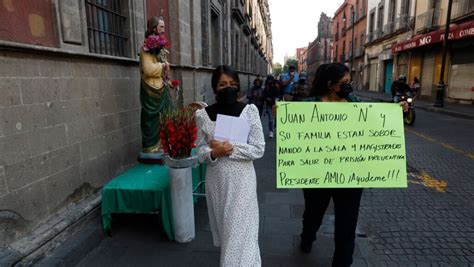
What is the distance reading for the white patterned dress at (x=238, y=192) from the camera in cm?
220

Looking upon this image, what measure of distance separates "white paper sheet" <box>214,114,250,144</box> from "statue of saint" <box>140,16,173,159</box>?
2.25m

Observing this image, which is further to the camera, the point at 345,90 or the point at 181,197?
the point at 181,197

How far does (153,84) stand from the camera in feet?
13.9

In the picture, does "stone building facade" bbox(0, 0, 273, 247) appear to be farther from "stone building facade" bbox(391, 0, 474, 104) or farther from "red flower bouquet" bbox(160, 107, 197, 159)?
"stone building facade" bbox(391, 0, 474, 104)

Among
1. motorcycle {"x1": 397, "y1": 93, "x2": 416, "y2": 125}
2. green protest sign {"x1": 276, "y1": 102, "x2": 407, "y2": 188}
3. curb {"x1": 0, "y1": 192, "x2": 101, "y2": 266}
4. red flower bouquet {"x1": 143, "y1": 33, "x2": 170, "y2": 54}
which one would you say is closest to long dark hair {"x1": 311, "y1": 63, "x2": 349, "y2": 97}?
green protest sign {"x1": 276, "y1": 102, "x2": 407, "y2": 188}

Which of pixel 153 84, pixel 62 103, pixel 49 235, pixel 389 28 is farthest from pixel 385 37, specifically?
pixel 49 235

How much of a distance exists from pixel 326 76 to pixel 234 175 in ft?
3.60

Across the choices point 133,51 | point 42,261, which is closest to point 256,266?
point 42,261

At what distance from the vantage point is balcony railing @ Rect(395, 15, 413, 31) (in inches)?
896

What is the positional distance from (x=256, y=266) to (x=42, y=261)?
6.18 ft

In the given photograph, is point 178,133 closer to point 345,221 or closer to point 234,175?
point 234,175

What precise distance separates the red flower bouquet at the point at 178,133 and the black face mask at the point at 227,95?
2.25 feet

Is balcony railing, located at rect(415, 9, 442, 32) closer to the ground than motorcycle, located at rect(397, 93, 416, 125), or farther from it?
farther from it

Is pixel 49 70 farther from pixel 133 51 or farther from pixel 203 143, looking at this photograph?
pixel 133 51
